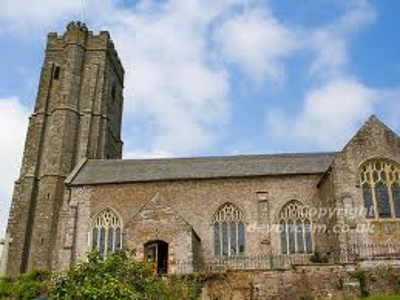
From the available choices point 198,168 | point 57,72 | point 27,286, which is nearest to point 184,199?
point 198,168

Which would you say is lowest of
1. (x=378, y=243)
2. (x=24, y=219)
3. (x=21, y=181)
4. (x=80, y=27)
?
(x=378, y=243)

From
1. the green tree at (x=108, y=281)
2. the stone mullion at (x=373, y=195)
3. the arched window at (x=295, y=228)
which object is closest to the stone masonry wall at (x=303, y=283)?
the stone mullion at (x=373, y=195)

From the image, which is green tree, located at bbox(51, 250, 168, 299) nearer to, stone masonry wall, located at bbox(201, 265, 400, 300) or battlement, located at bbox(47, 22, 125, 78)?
stone masonry wall, located at bbox(201, 265, 400, 300)

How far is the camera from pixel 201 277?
26.6m

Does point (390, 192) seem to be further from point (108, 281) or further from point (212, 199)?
point (108, 281)

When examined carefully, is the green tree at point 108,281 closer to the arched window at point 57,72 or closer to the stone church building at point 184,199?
the stone church building at point 184,199

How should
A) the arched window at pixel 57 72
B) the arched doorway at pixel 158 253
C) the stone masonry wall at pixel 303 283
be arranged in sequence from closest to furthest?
the stone masonry wall at pixel 303 283 → the arched doorway at pixel 158 253 → the arched window at pixel 57 72

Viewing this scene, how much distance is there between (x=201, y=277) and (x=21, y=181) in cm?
2230

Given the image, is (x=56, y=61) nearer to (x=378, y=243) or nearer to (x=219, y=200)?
(x=219, y=200)

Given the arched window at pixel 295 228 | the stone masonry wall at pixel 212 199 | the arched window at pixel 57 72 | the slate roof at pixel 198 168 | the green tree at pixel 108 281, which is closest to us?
the green tree at pixel 108 281

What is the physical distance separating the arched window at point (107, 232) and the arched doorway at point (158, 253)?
3962 millimetres

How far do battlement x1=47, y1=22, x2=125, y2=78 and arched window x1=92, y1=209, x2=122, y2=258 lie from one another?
2019cm

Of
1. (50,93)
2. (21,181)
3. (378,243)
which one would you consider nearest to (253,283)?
(378,243)

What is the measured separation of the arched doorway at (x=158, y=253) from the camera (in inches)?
1238
